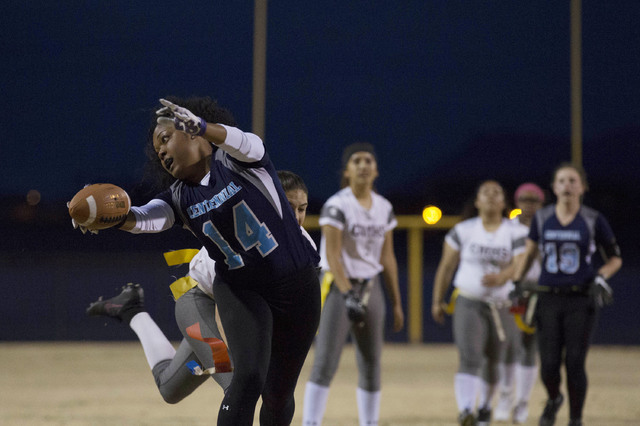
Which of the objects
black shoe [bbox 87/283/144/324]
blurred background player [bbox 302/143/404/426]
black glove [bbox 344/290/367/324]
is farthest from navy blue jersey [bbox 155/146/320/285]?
blurred background player [bbox 302/143/404/426]

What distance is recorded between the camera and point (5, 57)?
63.1 feet

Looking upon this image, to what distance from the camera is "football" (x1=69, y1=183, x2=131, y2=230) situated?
355cm

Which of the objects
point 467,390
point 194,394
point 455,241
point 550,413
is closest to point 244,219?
point 467,390

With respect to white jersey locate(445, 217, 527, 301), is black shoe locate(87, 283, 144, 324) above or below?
below

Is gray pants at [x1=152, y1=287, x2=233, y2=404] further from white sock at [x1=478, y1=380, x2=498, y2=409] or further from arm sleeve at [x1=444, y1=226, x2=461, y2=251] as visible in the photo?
arm sleeve at [x1=444, y1=226, x2=461, y2=251]

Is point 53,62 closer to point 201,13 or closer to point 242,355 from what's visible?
point 201,13

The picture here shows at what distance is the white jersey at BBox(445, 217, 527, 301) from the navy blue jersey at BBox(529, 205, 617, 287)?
0.54 meters

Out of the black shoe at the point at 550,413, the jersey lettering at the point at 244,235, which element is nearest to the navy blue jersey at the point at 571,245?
the black shoe at the point at 550,413

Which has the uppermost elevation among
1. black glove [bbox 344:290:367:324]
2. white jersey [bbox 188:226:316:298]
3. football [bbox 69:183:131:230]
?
football [bbox 69:183:131:230]

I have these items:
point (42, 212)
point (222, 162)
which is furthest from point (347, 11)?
point (222, 162)

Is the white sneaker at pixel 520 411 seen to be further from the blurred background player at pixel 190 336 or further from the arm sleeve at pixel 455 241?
the blurred background player at pixel 190 336

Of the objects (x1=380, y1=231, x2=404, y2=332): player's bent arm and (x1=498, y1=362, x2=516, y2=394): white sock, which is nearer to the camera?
(x1=380, y1=231, x2=404, y2=332): player's bent arm

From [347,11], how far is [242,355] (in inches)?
704

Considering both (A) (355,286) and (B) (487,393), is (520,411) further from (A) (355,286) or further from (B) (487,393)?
(A) (355,286)
